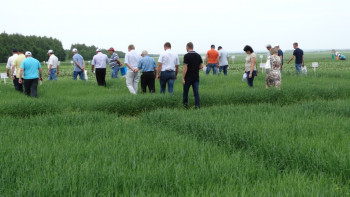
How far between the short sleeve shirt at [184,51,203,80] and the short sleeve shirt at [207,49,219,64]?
24.9 feet

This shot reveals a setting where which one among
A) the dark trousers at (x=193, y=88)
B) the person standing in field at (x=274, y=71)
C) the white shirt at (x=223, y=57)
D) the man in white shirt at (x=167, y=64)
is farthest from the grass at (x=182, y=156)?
the white shirt at (x=223, y=57)

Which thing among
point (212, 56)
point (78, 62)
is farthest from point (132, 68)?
point (212, 56)

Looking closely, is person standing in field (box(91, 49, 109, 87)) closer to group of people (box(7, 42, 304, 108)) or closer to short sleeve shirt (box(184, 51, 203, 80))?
group of people (box(7, 42, 304, 108))

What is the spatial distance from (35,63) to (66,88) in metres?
2.62

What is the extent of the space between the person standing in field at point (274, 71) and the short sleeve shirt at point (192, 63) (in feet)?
8.07

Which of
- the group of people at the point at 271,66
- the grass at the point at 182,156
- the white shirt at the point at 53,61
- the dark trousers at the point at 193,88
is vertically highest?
the white shirt at the point at 53,61

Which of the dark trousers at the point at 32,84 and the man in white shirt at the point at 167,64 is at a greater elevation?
the man in white shirt at the point at 167,64

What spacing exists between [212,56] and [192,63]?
786 centimetres

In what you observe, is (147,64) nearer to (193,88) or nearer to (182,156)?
(193,88)

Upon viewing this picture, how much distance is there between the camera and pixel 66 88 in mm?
13508

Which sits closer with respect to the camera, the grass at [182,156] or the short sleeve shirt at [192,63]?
the grass at [182,156]

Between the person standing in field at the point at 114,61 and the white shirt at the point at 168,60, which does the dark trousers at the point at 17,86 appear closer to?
the person standing in field at the point at 114,61

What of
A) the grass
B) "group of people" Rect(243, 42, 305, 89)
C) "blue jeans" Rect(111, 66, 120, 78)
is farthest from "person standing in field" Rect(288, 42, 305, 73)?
the grass

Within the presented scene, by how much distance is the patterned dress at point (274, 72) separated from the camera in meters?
10.5
